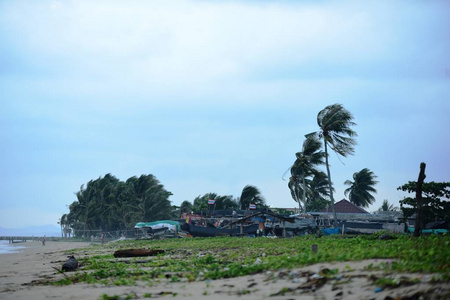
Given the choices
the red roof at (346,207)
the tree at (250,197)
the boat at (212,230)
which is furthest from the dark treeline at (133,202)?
the boat at (212,230)

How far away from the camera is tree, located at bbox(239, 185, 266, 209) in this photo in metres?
63.6

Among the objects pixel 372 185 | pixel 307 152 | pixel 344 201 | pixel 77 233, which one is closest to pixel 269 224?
pixel 307 152

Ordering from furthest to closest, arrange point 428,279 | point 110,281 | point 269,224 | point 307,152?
point 307,152 < point 269,224 < point 110,281 < point 428,279

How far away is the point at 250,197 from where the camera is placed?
2509 inches

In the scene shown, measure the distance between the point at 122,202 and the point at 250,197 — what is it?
69.2 feet

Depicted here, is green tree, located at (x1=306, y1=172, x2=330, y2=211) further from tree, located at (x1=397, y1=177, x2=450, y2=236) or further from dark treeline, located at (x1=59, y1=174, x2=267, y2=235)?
tree, located at (x1=397, y1=177, x2=450, y2=236)

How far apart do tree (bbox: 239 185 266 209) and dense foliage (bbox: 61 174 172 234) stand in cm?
1393

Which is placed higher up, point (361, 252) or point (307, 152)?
point (307, 152)

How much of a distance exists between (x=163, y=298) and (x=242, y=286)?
1.44 meters

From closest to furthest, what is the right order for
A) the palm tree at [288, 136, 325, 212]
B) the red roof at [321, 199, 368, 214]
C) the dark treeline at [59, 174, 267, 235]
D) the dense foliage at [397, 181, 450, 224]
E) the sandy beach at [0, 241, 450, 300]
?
the sandy beach at [0, 241, 450, 300] → the dense foliage at [397, 181, 450, 224] → the palm tree at [288, 136, 325, 212] → the red roof at [321, 199, 368, 214] → the dark treeline at [59, 174, 267, 235]

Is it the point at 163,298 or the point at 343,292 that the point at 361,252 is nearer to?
the point at 343,292

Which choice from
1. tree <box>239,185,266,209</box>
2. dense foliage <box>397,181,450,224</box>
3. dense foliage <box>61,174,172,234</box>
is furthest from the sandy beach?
dense foliage <box>61,174,172,234</box>

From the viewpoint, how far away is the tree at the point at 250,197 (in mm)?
63594

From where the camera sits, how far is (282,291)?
7.25 metres
